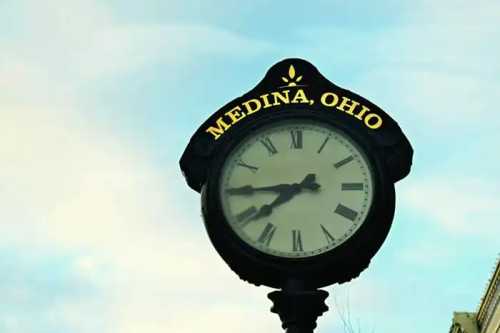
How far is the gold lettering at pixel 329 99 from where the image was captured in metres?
6.24

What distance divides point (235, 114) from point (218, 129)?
12 centimetres

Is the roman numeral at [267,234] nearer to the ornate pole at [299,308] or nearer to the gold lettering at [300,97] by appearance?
the ornate pole at [299,308]

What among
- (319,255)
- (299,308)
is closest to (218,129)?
(319,255)

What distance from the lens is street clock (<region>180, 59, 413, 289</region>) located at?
5.86m

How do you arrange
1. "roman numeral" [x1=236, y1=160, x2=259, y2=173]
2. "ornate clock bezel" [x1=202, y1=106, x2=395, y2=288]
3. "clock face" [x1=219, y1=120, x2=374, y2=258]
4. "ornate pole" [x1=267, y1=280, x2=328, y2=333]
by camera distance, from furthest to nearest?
"roman numeral" [x1=236, y1=160, x2=259, y2=173] < "clock face" [x1=219, y1=120, x2=374, y2=258] < "ornate clock bezel" [x1=202, y1=106, x2=395, y2=288] < "ornate pole" [x1=267, y1=280, x2=328, y2=333]

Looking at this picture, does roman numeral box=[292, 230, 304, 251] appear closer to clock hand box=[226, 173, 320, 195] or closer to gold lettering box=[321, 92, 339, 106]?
clock hand box=[226, 173, 320, 195]

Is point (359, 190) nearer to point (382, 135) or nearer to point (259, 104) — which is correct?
point (382, 135)

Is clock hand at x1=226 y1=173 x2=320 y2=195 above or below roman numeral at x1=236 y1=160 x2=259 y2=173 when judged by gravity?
below

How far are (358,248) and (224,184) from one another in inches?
31.5

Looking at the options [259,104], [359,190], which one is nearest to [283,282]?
[359,190]

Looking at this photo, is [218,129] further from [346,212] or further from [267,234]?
[346,212]

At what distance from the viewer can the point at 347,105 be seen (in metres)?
6.21

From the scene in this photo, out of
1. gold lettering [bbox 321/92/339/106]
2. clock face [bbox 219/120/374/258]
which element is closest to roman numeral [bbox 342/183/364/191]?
clock face [bbox 219/120/374/258]

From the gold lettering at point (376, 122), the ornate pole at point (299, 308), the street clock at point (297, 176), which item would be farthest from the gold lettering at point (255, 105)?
the ornate pole at point (299, 308)
